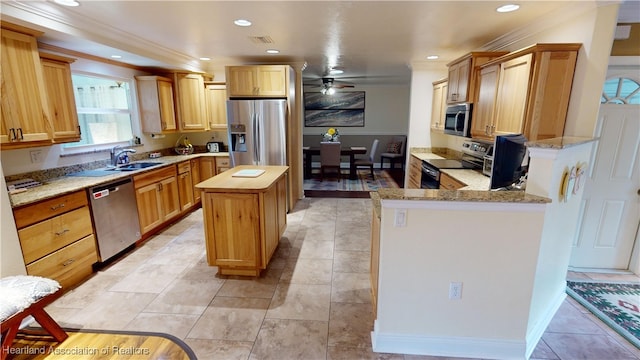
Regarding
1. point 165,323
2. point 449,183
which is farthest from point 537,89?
point 165,323

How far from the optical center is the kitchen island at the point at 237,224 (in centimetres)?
262

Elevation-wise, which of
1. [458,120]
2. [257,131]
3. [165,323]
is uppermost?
[458,120]

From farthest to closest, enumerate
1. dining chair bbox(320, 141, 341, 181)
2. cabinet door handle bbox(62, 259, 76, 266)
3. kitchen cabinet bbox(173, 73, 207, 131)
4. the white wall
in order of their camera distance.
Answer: the white wall → dining chair bbox(320, 141, 341, 181) → kitchen cabinet bbox(173, 73, 207, 131) → cabinet door handle bbox(62, 259, 76, 266)

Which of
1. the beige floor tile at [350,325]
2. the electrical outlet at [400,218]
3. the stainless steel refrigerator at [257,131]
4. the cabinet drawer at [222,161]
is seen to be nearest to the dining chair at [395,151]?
the stainless steel refrigerator at [257,131]

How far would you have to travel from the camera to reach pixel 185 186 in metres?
4.44

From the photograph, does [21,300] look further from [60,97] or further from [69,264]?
[60,97]

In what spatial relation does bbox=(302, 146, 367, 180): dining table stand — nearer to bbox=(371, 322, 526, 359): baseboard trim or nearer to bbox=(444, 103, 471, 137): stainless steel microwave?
bbox=(444, 103, 471, 137): stainless steel microwave

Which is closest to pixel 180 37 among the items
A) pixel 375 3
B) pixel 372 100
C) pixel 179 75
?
pixel 179 75

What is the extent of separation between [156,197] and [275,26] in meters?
2.58

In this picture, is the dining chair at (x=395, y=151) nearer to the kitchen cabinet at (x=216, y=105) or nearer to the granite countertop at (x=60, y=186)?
the kitchen cabinet at (x=216, y=105)

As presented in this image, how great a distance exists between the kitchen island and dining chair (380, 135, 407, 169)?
541 centimetres

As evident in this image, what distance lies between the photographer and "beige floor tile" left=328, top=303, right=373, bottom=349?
6.52 ft

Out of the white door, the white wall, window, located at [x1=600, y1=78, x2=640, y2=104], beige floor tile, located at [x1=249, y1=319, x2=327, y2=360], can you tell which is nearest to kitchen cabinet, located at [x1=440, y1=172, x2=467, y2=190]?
the white door

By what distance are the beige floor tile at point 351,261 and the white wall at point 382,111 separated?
5531mm
